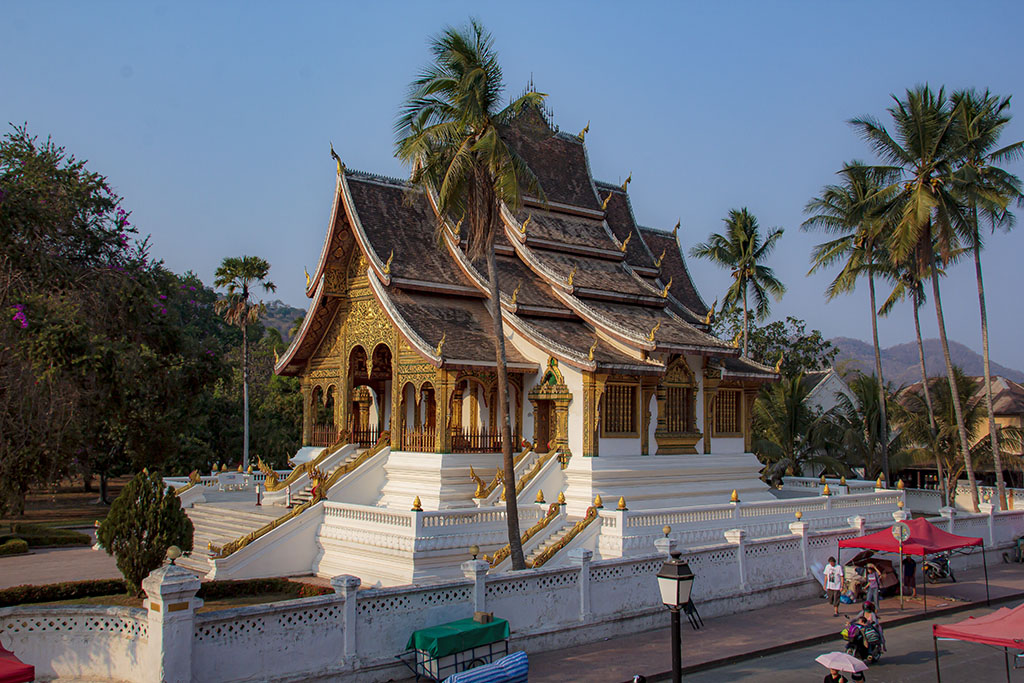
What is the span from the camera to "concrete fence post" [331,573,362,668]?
32.8 feet

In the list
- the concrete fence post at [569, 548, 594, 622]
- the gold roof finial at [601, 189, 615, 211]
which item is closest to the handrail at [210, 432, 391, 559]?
the concrete fence post at [569, 548, 594, 622]

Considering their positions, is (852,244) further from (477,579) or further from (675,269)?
(477,579)

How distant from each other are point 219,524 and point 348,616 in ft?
33.7

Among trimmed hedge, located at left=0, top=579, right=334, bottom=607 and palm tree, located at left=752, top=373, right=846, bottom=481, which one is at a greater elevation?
palm tree, located at left=752, top=373, right=846, bottom=481

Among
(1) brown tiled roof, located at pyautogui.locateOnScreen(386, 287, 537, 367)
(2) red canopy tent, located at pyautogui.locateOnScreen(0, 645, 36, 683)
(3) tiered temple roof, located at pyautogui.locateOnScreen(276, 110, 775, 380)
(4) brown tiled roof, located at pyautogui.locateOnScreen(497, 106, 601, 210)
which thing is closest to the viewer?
(2) red canopy tent, located at pyautogui.locateOnScreen(0, 645, 36, 683)

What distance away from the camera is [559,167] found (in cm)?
2572

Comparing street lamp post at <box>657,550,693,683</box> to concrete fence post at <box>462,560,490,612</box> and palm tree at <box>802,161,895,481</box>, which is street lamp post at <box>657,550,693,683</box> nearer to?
concrete fence post at <box>462,560,490,612</box>

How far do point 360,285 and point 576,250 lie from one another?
20.1ft

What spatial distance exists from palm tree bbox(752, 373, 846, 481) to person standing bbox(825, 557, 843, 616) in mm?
14180

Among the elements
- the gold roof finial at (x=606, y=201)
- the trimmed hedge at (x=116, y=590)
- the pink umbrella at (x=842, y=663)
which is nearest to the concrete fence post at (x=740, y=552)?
the pink umbrella at (x=842, y=663)

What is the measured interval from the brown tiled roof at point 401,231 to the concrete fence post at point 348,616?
36.1ft

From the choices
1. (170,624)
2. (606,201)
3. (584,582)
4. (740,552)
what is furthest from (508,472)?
(606,201)

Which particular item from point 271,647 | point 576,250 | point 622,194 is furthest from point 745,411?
point 271,647

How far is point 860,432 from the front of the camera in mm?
29906
